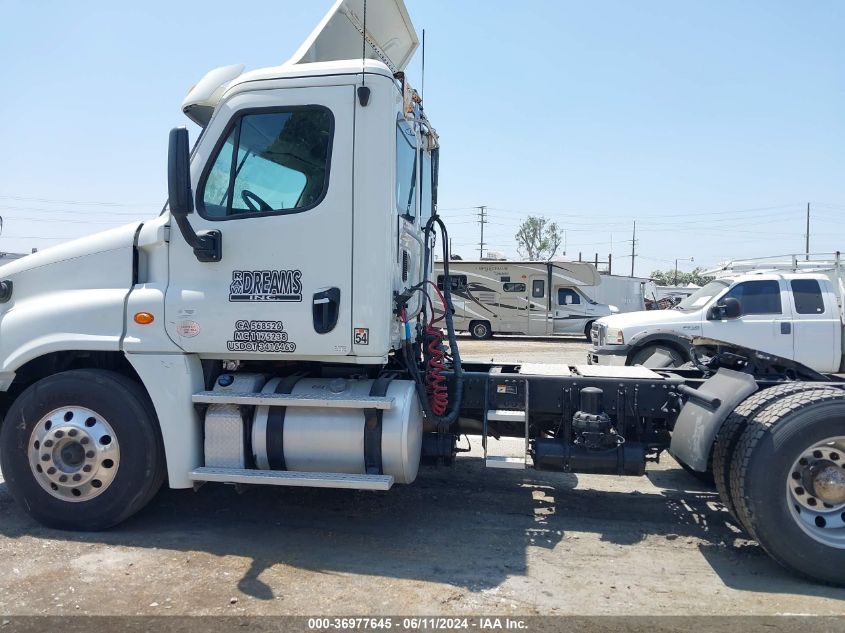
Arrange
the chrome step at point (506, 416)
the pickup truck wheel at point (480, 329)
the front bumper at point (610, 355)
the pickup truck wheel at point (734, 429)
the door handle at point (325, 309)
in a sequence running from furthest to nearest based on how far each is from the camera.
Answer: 1. the pickup truck wheel at point (480, 329)
2. the front bumper at point (610, 355)
3. the chrome step at point (506, 416)
4. the door handle at point (325, 309)
5. the pickup truck wheel at point (734, 429)

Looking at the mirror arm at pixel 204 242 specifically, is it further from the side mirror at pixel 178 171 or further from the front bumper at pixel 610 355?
the front bumper at pixel 610 355

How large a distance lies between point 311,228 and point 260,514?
233 cm

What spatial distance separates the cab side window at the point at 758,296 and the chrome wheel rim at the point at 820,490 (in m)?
6.70

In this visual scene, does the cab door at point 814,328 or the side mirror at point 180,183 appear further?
the cab door at point 814,328

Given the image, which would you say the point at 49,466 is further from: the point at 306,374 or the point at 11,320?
the point at 306,374

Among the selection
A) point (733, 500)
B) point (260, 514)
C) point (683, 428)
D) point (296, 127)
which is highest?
point (296, 127)

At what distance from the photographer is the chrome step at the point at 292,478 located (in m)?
4.32

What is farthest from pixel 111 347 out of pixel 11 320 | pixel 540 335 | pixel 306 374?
pixel 540 335

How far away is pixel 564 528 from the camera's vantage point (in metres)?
4.90

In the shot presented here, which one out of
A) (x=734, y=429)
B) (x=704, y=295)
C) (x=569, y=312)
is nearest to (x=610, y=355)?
(x=704, y=295)

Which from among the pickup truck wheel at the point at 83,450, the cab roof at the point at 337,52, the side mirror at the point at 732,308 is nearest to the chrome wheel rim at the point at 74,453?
the pickup truck wheel at the point at 83,450

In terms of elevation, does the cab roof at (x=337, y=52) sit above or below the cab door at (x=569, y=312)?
above

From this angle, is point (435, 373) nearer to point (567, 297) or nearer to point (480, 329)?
point (480, 329)

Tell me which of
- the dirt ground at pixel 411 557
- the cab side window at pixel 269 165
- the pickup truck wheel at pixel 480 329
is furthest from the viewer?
the pickup truck wheel at pixel 480 329
